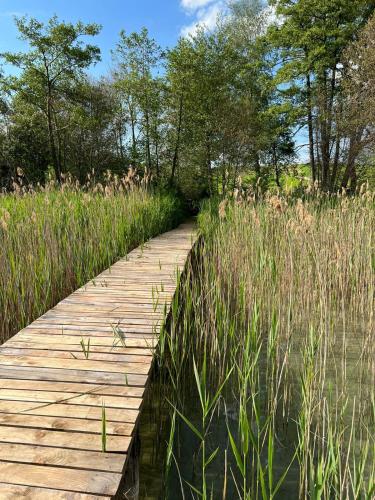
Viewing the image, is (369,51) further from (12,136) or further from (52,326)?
(12,136)

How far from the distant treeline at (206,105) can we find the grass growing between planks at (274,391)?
810 cm

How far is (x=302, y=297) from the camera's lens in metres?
2.87

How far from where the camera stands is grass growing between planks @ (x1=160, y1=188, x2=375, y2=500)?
129cm

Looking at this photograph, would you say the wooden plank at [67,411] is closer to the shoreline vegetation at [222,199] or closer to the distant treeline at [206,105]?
the shoreline vegetation at [222,199]

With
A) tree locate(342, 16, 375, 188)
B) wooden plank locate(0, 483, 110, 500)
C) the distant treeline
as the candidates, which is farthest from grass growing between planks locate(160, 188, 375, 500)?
the distant treeline

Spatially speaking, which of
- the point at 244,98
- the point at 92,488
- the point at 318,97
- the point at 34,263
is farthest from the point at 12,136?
the point at 92,488

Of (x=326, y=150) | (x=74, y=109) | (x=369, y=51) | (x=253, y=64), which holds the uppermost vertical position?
(x=253, y=64)

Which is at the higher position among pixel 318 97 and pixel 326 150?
pixel 318 97

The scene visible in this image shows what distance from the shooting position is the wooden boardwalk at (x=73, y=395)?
1085mm

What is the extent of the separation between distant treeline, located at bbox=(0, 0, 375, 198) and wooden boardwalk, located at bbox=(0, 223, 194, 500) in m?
9.03

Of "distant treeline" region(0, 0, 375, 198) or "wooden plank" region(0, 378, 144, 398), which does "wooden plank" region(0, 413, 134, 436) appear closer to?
"wooden plank" region(0, 378, 144, 398)

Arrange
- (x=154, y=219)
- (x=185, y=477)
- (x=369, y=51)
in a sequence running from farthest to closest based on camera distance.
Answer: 1. (x=369, y=51)
2. (x=154, y=219)
3. (x=185, y=477)

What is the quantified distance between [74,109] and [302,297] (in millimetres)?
13346

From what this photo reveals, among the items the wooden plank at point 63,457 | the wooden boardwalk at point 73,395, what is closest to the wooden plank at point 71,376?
the wooden boardwalk at point 73,395
